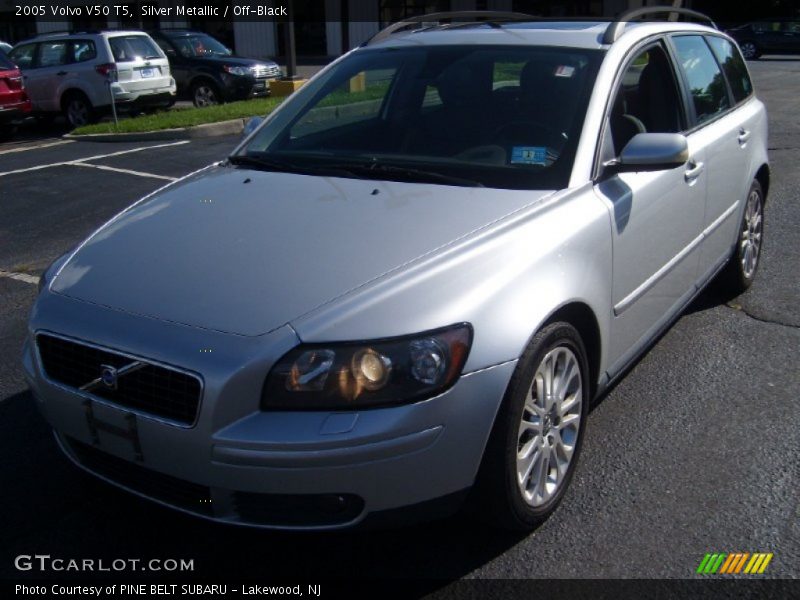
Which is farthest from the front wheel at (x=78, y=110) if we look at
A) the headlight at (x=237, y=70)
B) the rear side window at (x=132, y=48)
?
the headlight at (x=237, y=70)

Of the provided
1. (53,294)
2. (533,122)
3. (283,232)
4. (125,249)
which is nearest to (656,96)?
(533,122)

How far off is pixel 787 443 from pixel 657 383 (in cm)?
77

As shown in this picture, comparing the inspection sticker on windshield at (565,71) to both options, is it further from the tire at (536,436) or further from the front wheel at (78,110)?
the front wheel at (78,110)

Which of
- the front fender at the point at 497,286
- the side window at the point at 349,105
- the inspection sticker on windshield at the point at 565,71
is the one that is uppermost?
the inspection sticker on windshield at the point at 565,71

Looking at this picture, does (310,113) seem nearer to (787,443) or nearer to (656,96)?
(656,96)

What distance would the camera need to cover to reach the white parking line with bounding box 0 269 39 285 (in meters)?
6.36

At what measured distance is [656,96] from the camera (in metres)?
4.59

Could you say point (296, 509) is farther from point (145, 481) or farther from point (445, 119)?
point (445, 119)

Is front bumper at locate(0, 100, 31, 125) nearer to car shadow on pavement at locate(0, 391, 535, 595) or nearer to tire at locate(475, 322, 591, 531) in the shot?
car shadow on pavement at locate(0, 391, 535, 595)

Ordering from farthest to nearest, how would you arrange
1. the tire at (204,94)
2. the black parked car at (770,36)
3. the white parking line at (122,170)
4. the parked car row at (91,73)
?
the black parked car at (770,36) → the tire at (204,94) → the parked car row at (91,73) → the white parking line at (122,170)

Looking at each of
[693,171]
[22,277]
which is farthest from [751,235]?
[22,277]

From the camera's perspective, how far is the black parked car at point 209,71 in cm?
1766

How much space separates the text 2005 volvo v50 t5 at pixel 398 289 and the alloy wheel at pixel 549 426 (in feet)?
0.03

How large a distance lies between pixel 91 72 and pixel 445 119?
1307 centimetres
